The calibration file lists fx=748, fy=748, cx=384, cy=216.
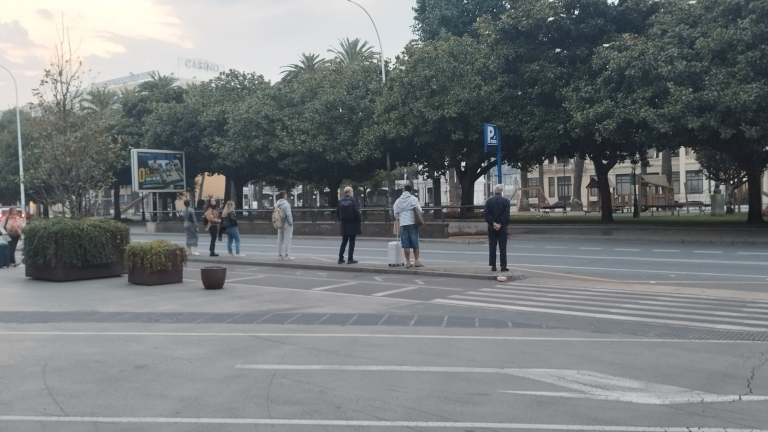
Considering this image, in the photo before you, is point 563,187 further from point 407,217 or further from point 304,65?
point 407,217

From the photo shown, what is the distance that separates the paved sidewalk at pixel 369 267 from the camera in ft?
51.1

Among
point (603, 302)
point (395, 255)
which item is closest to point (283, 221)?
point (395, 255)

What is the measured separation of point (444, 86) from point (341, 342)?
25172 millimetres

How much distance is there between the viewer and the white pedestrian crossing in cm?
1040

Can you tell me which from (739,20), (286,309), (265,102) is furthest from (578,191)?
(286,309)

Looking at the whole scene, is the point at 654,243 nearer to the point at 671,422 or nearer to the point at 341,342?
the point at 341,342

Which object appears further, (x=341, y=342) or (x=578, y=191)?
(x=578, y=191)

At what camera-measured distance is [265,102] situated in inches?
1649

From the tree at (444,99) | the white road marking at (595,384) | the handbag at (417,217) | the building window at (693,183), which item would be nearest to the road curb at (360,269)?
the handbag at (417,217)

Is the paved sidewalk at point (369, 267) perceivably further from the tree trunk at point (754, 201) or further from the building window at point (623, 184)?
the building window at point (623, 184)

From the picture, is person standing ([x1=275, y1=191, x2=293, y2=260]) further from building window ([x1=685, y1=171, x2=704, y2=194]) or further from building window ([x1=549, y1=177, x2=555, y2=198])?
building window ([x1=549, y1=177, x2=555, y2=198])

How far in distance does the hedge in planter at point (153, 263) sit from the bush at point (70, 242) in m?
1.20

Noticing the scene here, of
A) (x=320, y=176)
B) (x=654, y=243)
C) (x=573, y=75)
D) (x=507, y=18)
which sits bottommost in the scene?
(x=654, y=243)

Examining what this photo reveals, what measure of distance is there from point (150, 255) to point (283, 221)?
4.94 m
